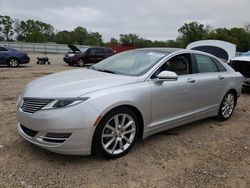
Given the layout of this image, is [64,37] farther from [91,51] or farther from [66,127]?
[66,127]

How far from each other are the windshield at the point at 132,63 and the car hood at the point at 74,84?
26cm

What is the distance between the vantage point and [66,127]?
3246 millimetres

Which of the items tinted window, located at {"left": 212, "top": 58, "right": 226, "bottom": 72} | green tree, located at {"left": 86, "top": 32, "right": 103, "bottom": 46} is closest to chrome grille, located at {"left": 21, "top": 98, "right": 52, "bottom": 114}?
tinted window, located at {"left": 212, "top": 58, "right": 226, "bottom": 72}

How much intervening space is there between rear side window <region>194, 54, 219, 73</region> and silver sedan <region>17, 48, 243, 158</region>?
0.8 inches

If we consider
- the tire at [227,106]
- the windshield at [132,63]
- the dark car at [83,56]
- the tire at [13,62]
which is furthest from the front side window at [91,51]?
the windshield at [132,63]

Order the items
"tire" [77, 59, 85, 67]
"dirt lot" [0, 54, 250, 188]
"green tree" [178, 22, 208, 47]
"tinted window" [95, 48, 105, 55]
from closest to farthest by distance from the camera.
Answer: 1. "dirt lot" [0, 54, 250, 188]
2. "tire" [77, 59, 85, 67]
3. "tinted window" [95, 48, 105, 55]
4. "green tree" [178, 22, 208, 47]

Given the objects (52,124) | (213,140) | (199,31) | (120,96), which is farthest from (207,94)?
(199,31)

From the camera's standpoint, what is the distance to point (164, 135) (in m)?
4.71

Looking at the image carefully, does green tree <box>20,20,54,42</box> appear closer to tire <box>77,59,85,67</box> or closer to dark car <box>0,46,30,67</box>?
tire <box>77,59,85,67</box>

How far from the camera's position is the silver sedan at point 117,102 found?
3307 mm

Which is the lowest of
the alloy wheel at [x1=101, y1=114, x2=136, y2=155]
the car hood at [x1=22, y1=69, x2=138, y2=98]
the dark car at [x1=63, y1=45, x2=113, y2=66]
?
the alloy wheel at [x1=101, y1=114, x2=136, y2=155]

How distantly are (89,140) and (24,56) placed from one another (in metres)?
15.5

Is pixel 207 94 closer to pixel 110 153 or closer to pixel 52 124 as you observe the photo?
pixel 110 153

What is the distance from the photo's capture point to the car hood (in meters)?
3.44
